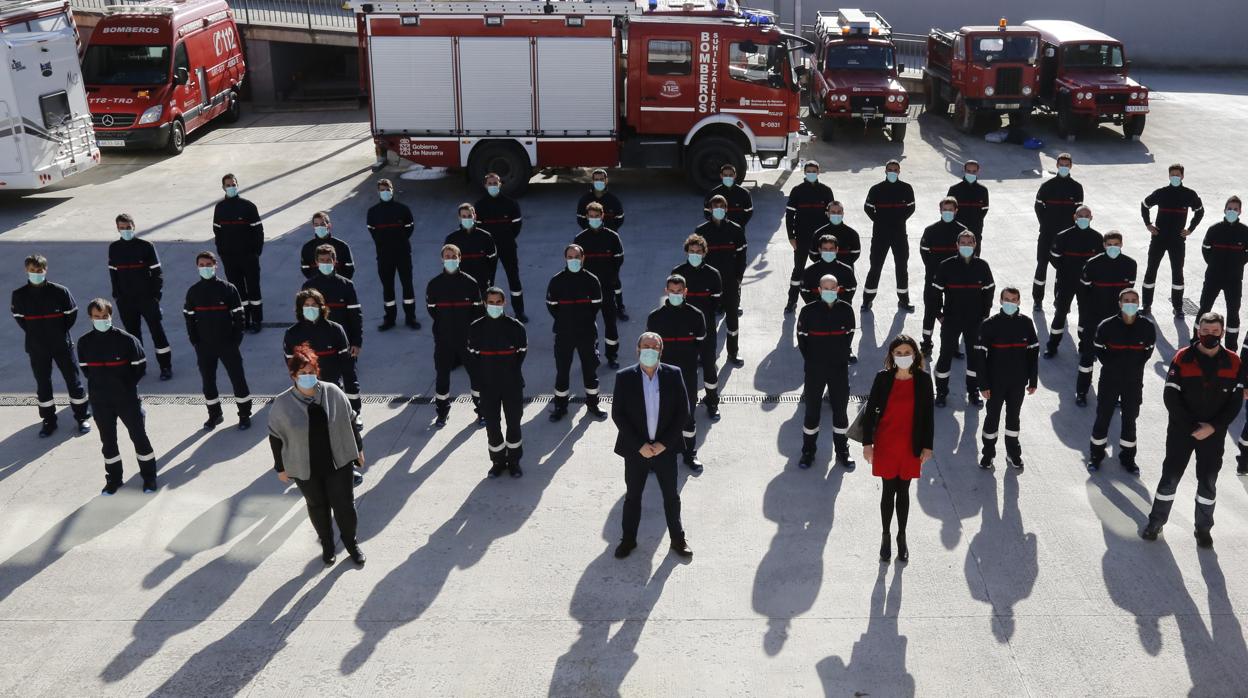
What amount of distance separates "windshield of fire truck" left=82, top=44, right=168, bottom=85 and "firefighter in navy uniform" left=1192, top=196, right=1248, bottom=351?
54.6 feet

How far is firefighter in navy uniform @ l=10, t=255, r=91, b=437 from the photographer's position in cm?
941

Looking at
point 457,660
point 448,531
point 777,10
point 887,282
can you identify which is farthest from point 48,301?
point 777,10

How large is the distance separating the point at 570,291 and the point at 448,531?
248cm

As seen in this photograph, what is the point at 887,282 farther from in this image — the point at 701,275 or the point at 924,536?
the point at 924,536

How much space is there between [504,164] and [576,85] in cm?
164

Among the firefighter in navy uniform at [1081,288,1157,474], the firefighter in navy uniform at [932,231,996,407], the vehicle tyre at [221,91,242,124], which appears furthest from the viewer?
the vehicle tyre at [221,91,242,124]

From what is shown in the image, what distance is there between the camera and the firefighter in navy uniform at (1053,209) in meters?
12.3

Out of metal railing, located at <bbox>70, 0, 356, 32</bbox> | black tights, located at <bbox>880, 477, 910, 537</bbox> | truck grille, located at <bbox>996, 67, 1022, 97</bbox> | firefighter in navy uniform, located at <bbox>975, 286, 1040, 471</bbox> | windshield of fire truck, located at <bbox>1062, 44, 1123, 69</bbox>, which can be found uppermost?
metal railing, located at <bbox>70, 0, 356, 32</bbox>

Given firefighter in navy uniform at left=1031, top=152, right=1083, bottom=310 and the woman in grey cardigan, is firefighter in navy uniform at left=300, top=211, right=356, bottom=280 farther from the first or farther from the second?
firefighter in navy uniform at left=1031, top=152, right=1083, bottom=310

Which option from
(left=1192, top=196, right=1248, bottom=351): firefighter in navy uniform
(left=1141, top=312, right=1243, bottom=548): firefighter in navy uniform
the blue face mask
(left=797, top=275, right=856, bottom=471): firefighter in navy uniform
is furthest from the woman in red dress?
(left=1192, top=196, right=1248, bottom=351): firefighter in navy uniform

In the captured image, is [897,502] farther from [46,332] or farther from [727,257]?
[46,332]

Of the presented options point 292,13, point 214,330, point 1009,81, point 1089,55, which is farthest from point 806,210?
point 292,13

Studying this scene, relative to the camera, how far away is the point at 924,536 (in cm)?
797

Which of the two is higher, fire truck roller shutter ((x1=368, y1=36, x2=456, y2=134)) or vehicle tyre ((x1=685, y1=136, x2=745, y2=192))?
fire truck roller shutter ((x1=368, y1=36, x2=456, y2=134))
